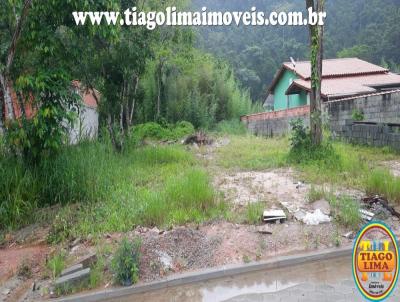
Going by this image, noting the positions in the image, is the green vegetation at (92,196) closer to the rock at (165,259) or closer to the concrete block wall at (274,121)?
the rock at (165,259)

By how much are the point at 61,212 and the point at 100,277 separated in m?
1.68

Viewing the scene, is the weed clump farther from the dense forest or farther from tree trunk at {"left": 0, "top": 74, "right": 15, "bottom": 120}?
the dense forest

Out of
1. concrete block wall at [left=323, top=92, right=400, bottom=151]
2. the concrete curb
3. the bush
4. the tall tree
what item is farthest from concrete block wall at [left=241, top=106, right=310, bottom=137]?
the bush

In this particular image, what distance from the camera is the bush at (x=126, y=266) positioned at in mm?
3410

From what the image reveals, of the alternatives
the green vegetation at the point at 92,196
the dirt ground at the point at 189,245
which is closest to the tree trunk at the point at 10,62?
the green vegetation at the point at 92,196

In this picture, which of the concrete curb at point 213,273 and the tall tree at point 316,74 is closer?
the concrete curb at point 213,273

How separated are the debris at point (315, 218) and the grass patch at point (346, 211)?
131 mm

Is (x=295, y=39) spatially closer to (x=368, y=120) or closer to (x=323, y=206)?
(x=368, y=120)

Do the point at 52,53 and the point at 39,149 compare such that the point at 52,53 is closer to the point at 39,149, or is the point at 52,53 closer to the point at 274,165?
the point at 39,149

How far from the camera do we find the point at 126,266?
342cm

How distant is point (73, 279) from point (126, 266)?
0.52m

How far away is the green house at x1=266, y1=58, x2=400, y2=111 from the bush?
12402 mm

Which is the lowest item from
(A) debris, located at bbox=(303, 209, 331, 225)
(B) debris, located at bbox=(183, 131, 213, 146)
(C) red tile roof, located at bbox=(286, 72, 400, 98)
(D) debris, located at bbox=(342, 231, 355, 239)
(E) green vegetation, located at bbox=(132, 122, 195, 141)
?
(D) debris, located at bbox=(342, 231, 355, 239)

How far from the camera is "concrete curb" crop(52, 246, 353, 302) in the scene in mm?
3307
